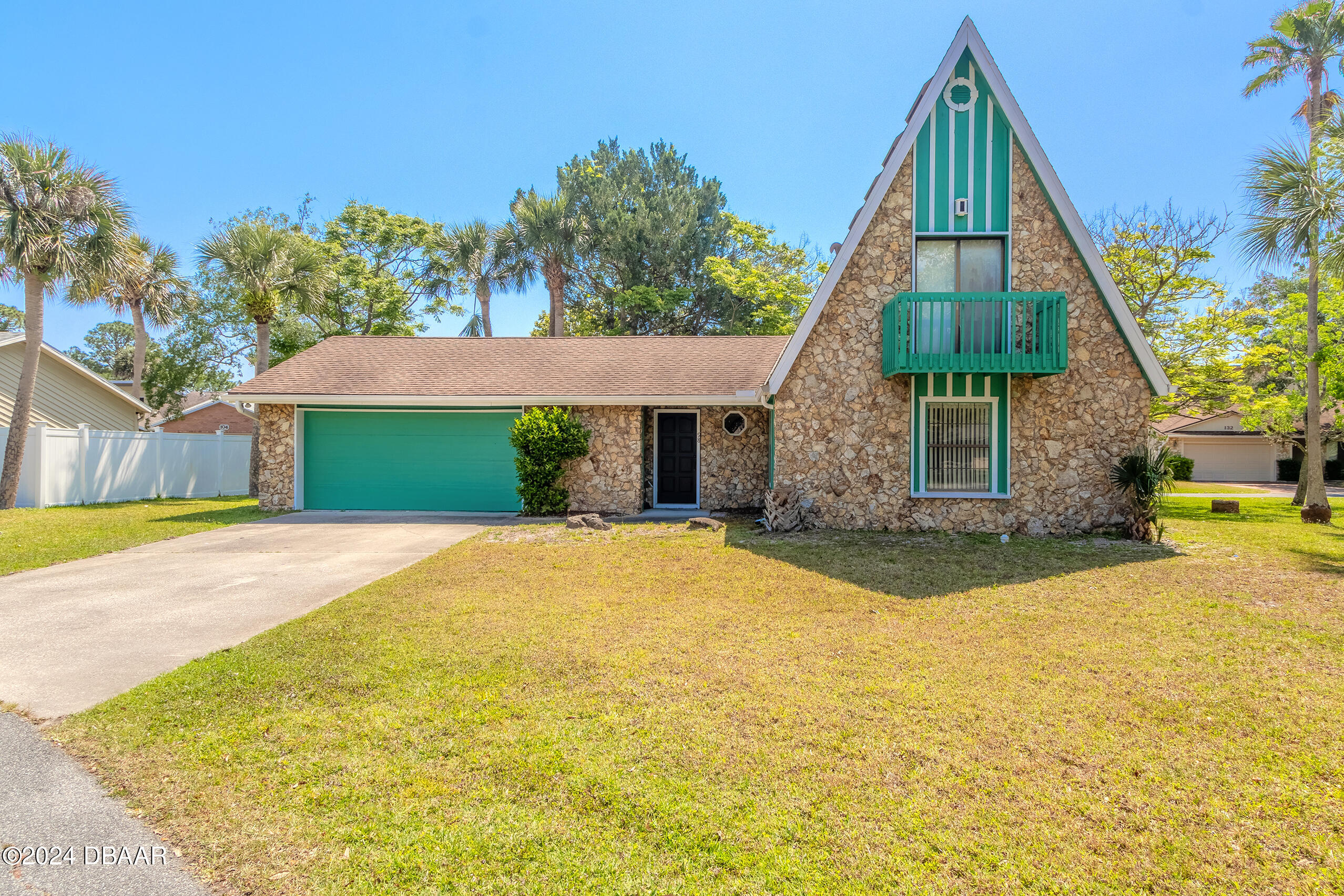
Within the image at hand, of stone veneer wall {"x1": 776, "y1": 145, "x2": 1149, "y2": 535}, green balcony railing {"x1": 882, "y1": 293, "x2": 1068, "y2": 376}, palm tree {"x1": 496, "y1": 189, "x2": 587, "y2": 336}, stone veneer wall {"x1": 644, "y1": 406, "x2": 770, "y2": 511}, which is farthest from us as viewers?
palm tree {"x1": 496, "y1": 189, "x2": 587, "y2": 336}

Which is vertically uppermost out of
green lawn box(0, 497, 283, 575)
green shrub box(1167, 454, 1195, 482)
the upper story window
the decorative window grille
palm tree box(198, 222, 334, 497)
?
palm tree box(198, 222, 334, 497)

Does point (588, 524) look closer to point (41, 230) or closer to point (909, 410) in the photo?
point (909, 410)

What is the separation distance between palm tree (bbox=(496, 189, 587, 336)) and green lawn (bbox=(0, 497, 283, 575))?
14.7 meters

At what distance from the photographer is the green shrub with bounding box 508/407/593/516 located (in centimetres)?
1263

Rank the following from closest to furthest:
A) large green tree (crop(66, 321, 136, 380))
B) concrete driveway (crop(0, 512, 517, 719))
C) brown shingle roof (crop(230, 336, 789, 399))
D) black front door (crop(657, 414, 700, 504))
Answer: concrete driveway (crop(0, 512, 517, 719))
brown shingle roof (crop(230, 336, 789, 399))
black front door (crop(657, 414, 700, 504))
large green tree (crop(66, 321, 136, 380))

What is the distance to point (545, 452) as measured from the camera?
499 inches

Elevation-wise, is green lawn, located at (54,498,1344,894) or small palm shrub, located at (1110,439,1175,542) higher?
small palm shrub, located at (1110,439,1175,542)

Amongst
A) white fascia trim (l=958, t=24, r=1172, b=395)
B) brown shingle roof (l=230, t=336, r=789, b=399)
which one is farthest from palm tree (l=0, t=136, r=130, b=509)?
white fascia trim (l=958, t=24, r=1172, b=395)

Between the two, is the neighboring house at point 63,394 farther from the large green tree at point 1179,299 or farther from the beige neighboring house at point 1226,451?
the beige neighboring house at point 1226,451

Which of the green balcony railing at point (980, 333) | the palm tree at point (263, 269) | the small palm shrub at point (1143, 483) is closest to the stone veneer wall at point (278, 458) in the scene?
the palm tree at point (263, 269)

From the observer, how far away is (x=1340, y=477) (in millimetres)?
27344

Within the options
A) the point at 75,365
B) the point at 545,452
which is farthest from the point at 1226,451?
the point at 75,365

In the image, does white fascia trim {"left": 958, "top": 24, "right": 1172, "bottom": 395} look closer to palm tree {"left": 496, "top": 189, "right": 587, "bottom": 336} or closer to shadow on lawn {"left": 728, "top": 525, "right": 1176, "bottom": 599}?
shadow on lawn {"left": 728, "top": 525, "right": 1176, "bottom": 599}

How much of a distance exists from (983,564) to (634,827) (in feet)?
22.5
